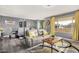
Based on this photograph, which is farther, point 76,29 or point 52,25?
point 52,25

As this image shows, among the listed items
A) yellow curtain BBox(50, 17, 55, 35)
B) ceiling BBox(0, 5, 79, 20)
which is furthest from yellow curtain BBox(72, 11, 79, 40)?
yellow curtain BBox(50, 17, 55, 35)

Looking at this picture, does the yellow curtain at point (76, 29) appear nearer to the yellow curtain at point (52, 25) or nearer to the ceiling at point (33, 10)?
the ceiling at point (33, 10)

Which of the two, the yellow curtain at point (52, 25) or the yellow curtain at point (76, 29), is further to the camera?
the yellow curtain at point (52, 25)

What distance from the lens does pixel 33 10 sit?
6.66 feet

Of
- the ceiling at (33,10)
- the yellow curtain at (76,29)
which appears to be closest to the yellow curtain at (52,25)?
the ceiling at (33,10)

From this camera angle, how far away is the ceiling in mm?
1984

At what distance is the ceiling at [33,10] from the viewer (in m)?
1.98

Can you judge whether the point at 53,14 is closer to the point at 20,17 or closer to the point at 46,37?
the point at 46,37

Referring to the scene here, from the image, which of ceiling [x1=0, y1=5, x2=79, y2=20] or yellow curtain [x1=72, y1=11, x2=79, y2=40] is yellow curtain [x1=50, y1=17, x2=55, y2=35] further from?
yellow curtain [x1=72, y1=11, x2=79, y2=40]

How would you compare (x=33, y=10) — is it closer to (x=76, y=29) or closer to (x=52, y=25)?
(x=52, y=25)

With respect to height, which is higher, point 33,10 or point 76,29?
point 33,10

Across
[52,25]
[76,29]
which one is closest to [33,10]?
[52,25]
